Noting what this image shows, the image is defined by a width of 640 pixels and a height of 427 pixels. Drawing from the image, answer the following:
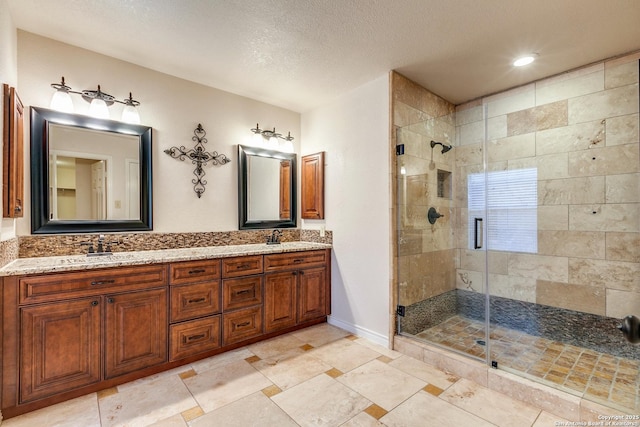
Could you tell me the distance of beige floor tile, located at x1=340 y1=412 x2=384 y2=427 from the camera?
1.74 metres

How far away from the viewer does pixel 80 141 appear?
7.93ft

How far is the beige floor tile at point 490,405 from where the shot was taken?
5.84 feet

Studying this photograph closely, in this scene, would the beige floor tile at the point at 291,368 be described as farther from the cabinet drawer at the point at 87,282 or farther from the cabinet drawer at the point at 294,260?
the cabinet drawer at the point at 87,282

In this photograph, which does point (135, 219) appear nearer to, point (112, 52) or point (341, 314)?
point (112, 52)

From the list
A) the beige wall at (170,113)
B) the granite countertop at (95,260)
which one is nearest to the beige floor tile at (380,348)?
the granite countertop at (95,260)

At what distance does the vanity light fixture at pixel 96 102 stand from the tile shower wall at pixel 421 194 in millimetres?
2351

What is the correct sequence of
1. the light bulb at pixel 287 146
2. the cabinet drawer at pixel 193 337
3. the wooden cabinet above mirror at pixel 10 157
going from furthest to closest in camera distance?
the light bulb at pixel 287 146
the cabinet drawer at pixel 193 337
the wooden cabinet above mirror at pixel 10 157

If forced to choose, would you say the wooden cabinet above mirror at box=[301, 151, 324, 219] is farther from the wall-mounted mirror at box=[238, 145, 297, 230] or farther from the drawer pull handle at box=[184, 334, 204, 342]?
the drawer pull handle at box=[184, 334, 204, 342]

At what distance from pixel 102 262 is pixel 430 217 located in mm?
2911

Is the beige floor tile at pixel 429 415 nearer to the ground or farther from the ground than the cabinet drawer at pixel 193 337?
nearer to the ground

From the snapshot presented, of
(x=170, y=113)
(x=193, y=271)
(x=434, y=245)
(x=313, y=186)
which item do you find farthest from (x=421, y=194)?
(x=170, y=113)

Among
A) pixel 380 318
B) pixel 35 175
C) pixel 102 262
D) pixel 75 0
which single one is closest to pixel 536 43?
pixel 380 318

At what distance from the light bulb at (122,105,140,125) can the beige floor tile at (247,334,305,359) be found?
2284 millimetres

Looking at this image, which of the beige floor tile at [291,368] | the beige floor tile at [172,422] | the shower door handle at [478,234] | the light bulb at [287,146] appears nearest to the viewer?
the beige floor tile at [172,422]
